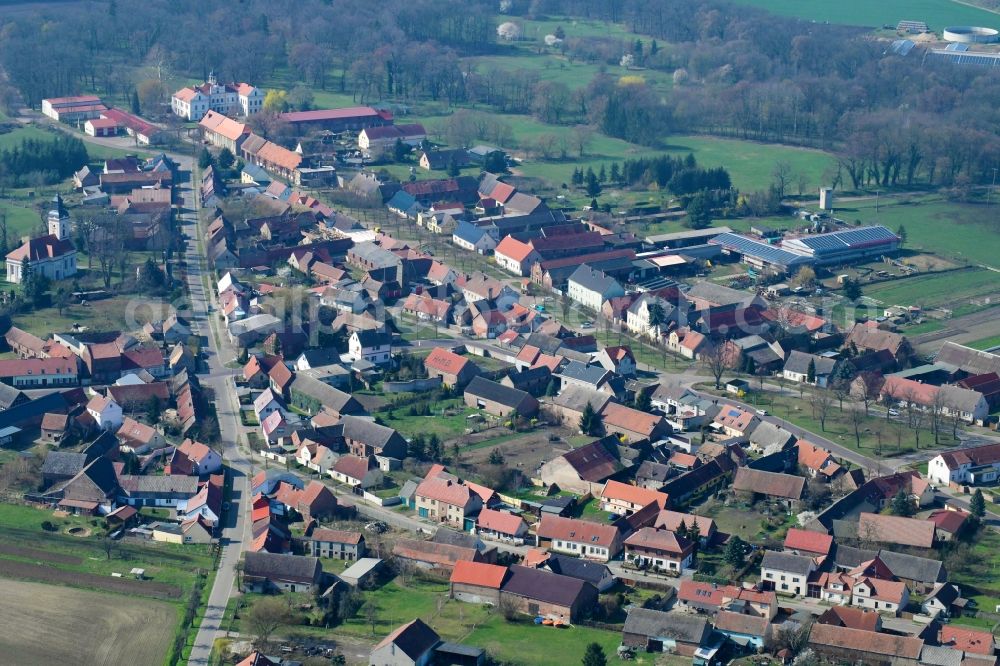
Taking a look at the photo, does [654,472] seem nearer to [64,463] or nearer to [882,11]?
[64,463]

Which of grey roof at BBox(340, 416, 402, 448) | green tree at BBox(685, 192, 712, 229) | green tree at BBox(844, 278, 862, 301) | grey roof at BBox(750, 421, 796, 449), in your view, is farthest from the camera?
green tree at BBox(685, 192, 712, 229)

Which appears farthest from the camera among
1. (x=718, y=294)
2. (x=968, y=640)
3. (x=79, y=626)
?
(x=718, y=294)

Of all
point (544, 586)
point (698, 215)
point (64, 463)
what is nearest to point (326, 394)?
point (64, 463)

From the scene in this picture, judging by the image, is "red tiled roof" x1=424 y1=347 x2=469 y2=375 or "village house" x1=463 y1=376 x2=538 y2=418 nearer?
"village house" x1=463 y1=376 x2=538 y2=418

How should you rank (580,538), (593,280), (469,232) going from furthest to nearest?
(469,232) → (593,280) → (580,538)

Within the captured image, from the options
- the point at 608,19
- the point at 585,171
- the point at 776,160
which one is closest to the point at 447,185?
the point at 585,171

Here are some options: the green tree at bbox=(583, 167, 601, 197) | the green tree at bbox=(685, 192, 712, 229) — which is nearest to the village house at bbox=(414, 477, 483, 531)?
the green tree at bbox=(685, 192, 712, 229)

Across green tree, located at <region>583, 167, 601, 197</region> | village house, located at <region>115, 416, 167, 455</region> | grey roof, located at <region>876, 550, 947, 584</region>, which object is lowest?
village house, located at <region>115, 416, 167, 455</region>

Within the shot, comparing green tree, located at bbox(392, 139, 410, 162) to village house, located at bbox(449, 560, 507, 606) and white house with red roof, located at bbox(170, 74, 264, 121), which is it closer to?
white house with red roof, located at bbox(170, 74, 264, 121)
